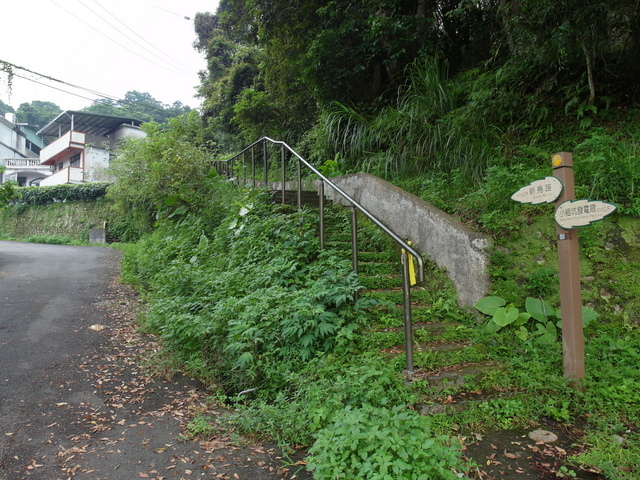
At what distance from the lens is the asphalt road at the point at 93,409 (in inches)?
88.7

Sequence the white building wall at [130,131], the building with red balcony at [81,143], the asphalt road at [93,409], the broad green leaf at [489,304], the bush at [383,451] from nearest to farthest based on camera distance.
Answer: the bush at [383,451] < the asphalt road at [93,409] < the broad green leaf at [489,304] < the building with red balcony at [81,143] < the white building wall at [130,131]

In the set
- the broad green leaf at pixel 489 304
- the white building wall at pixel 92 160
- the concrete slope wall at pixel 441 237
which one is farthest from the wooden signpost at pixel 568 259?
the white building wall at pixel 92 160

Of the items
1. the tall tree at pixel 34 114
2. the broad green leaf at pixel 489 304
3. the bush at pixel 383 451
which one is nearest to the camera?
the bush at pixel 383 451

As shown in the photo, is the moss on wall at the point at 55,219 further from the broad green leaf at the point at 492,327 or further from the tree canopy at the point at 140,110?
the broad green leaf at the point at 492,327

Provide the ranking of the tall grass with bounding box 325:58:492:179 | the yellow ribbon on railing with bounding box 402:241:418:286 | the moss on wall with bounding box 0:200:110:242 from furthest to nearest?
the moss on wall with bounding box 0:200:110:242
the tall grass with bounding box 325:58:492:179
the yellow ribbon on railing with bounding box 402:241:418:286

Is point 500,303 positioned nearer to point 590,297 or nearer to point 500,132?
point 590,297

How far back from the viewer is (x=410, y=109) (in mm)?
6473

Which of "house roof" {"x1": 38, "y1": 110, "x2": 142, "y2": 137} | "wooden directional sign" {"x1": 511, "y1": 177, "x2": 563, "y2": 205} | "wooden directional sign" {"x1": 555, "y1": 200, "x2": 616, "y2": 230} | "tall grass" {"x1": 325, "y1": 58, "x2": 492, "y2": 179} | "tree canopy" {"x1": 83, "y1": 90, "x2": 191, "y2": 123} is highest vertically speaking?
"tree canopy" {"x1": 83, "y1": 90, "x2": 191, "y2": 123}

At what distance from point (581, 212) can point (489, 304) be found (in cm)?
117

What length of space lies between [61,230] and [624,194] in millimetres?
21451

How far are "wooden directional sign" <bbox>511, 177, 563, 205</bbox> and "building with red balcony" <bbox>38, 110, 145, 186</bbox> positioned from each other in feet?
74.8

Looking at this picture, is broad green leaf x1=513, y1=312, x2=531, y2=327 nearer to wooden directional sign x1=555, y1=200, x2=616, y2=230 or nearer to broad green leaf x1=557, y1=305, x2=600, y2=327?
broad green leaf x1=557, y1=305, x2=600, y2=327

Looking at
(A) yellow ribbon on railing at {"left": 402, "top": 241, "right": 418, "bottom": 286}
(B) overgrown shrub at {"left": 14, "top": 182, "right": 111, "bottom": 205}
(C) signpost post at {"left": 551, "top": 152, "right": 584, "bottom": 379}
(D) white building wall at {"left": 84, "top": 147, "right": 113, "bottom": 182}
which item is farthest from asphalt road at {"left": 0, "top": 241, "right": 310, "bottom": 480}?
(D) white building wall at {"left": 84, "top": 147, "right": 113, "bottom": 182}

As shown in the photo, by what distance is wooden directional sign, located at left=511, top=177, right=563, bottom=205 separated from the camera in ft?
9.40
